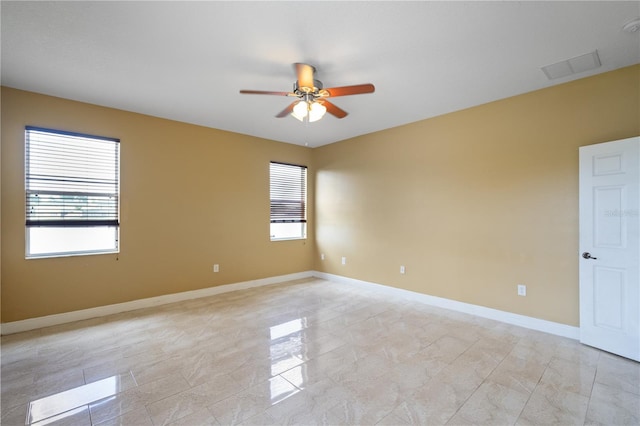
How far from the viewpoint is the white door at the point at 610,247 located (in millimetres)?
2617

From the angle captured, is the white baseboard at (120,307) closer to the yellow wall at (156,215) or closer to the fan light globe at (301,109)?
the yellow wall at (156,215)

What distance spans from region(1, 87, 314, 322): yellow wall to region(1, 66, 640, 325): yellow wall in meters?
0.02

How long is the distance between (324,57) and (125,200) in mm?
3245

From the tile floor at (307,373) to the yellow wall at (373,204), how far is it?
56cm

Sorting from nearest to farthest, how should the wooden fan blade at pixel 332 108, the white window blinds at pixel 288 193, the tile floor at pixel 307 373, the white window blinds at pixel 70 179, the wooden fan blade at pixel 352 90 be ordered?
the tile floor at pixel 307 373, the wooden fan blade at pixel 352 90, the wooden fan blade at pixel 332 108, the white window blinds at pixel 70 179, the white window blinds at pixel 288 193

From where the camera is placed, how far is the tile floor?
6.32 feet

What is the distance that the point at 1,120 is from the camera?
3154 mm

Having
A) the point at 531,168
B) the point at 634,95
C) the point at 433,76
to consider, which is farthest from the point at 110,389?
the point at 634,95

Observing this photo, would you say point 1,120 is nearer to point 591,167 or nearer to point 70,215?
point 70,215

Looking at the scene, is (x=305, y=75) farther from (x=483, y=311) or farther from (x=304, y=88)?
(x=483, y=311)

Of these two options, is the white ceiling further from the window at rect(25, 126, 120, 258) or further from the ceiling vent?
the window at rect(25, 126, 120, 258)

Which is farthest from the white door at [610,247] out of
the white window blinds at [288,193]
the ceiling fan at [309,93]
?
the white window blinds at [288,193]

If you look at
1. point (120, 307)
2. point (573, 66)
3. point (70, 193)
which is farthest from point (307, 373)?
A: point (573, 66)

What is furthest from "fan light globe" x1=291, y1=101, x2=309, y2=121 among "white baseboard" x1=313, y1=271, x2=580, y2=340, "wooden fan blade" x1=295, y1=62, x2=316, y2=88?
"white baseboard" x1=313, y1=271, x2=580, y2=340
